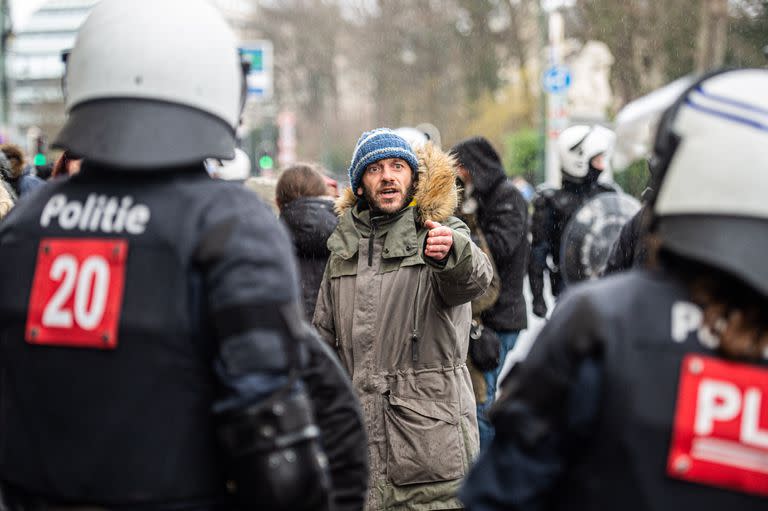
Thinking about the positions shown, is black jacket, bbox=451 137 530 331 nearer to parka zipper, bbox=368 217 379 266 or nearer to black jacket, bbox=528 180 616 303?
black jacket, bbox=528 180 616 303

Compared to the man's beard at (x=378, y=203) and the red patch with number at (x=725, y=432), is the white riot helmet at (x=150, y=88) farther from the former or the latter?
the man's beard at (x=378, y=203)

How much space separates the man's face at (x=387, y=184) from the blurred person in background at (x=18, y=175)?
3.04 metres

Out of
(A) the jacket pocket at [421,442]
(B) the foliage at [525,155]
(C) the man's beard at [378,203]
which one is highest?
(C) the man's beard at [378,203]

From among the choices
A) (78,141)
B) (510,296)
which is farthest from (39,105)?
(78,141)

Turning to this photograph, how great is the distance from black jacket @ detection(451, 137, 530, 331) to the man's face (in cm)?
210

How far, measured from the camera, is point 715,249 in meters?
1.92

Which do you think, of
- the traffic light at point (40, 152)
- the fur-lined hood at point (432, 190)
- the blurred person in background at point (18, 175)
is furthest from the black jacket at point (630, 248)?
the traffic light at point (40, 152)

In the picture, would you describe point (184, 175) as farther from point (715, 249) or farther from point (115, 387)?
point (715, 249)

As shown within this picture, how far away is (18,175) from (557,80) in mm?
12222

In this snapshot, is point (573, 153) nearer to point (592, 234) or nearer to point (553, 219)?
point (553, 219)

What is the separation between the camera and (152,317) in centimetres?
219

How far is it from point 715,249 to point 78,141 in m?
1.39

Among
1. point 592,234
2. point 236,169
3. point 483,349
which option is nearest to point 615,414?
point 483,349

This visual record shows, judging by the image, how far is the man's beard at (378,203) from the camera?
4465 millimetres
